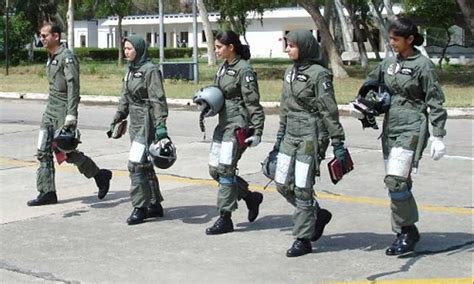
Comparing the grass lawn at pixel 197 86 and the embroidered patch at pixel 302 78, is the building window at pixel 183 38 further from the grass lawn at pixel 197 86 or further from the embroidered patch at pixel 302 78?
the embroidered patch at pixel 302 78

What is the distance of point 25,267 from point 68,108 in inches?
92.8

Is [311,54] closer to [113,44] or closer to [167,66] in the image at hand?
[167,66]

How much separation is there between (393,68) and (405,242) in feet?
4.33

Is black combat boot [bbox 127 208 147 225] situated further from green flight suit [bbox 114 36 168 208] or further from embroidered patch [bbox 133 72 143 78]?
embroidered patch [bbox 133 72 143 78]

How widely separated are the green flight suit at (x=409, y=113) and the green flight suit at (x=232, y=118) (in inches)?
47.5

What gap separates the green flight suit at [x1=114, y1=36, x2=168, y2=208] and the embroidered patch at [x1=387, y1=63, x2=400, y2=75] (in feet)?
6.86

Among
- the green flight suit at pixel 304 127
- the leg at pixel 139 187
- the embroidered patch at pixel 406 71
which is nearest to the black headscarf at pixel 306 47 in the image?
the green flight suit at pixel 304 127

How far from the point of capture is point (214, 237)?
25.2 feet

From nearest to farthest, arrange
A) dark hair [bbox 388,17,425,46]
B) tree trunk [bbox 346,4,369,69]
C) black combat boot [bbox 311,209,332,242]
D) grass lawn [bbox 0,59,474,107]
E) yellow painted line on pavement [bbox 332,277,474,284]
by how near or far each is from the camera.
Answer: yellow painted line on pavement [bbox 332,277,474,284], dark hair [bbox 388,17,425,46], black combat boot [bbox 311,209,332,242], grass lawn [bbox 0,59,474,107], tree trunk [bbox 346,4,369,69]

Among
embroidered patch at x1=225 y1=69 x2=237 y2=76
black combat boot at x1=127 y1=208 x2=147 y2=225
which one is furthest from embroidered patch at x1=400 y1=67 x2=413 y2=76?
black combat boot at x1=127 y1=208 x2=147 y2=225

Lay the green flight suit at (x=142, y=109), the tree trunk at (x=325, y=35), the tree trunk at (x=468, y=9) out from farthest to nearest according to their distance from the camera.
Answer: the tree trunk at (x=325, y=35) → the tree trunk at (x=468, y=9) → the green flight suit at (x=142, y=109)

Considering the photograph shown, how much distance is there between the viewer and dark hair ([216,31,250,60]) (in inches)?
300

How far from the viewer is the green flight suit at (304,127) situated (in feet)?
22.2

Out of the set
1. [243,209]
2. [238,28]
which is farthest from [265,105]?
[238,28]
